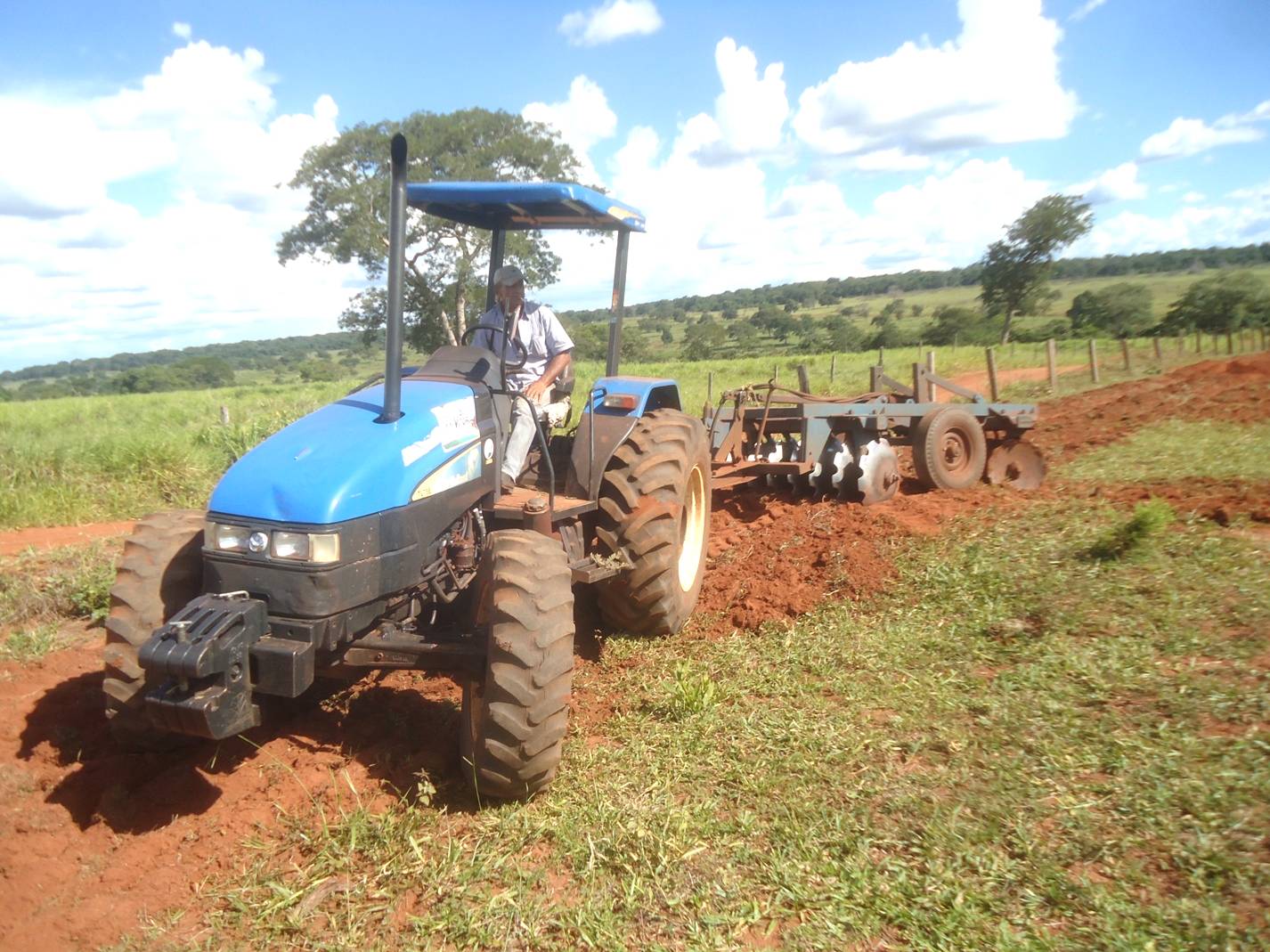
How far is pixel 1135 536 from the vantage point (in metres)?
5.75

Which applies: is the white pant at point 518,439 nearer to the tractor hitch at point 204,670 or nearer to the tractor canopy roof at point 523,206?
the tractor canopy roof at point 523,206

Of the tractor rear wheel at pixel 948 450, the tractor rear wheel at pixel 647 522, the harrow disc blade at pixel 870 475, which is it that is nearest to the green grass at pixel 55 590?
the tractor rear wheel at pixel 647 522

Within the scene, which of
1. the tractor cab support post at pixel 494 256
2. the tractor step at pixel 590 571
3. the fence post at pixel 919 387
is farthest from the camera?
the fence post at pixel 919 387

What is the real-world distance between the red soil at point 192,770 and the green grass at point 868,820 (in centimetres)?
19

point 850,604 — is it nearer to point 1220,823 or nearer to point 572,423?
point 572,423

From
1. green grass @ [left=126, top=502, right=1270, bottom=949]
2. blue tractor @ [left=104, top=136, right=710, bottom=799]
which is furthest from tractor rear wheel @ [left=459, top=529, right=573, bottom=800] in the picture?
green grass @ [left=126, top=502, right=1270, bottom=949]

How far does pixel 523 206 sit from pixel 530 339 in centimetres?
74

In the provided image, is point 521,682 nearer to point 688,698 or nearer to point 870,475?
point 688,698

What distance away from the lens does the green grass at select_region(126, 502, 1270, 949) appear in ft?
9.57

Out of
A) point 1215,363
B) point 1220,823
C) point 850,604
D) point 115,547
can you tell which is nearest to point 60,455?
point 115,547

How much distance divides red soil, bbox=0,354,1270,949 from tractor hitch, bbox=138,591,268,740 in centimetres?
61

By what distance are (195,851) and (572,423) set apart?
3657mm

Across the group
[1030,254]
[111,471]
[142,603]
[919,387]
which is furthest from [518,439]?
[1030,254]

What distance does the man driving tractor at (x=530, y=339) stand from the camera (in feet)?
16.6
